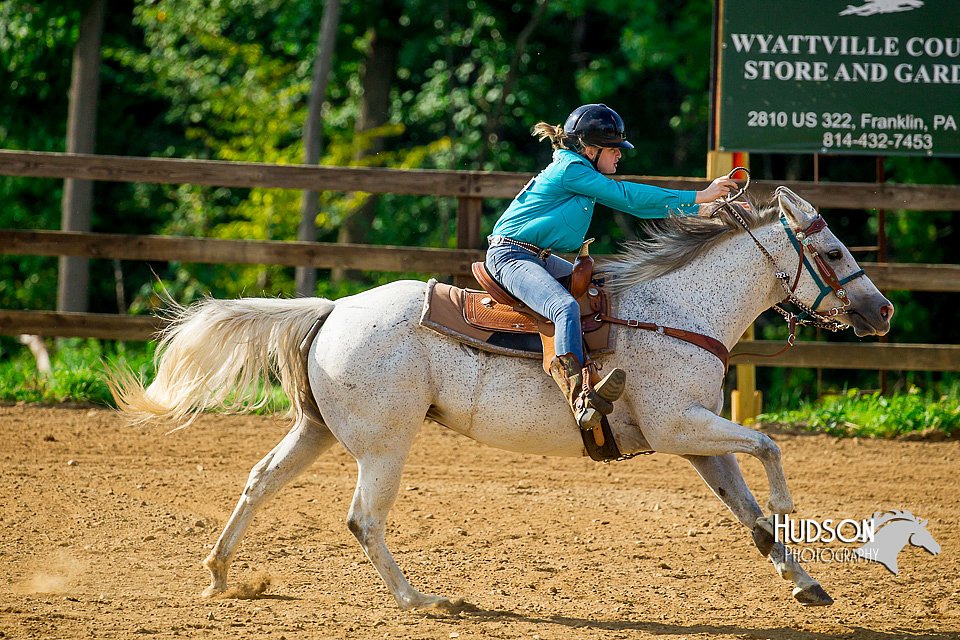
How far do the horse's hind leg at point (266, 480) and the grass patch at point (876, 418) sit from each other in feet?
17.3

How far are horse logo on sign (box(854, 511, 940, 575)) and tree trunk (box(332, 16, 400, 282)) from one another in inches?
449

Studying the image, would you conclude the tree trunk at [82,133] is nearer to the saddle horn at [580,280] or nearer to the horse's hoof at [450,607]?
the horse's hoof at [450,607]

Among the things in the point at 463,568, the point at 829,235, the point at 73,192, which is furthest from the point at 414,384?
the point at 73,192

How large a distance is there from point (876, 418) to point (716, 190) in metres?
5.14

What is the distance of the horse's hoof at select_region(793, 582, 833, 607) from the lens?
5191 millimetres

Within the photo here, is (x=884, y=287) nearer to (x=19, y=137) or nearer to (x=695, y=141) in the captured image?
Result: (x=695, y=141)

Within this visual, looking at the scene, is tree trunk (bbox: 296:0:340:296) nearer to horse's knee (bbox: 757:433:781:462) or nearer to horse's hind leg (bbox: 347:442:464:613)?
horse's hind leg (bbox: 347:442:464:613)

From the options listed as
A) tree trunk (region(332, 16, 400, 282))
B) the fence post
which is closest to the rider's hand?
the fence post

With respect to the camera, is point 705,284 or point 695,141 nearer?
point 705,284

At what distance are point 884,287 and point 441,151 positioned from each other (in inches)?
389

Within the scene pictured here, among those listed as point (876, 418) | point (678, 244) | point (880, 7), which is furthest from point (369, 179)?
point (876, 418)

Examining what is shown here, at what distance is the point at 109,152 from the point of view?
62.2 ft

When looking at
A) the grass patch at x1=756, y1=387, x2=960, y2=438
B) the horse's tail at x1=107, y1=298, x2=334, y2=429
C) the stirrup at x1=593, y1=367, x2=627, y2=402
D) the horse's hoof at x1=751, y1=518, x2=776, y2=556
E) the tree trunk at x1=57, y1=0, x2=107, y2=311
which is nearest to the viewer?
the stirrup at x1=593, y1=367, x2=627, y2=402

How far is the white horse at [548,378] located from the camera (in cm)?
536
